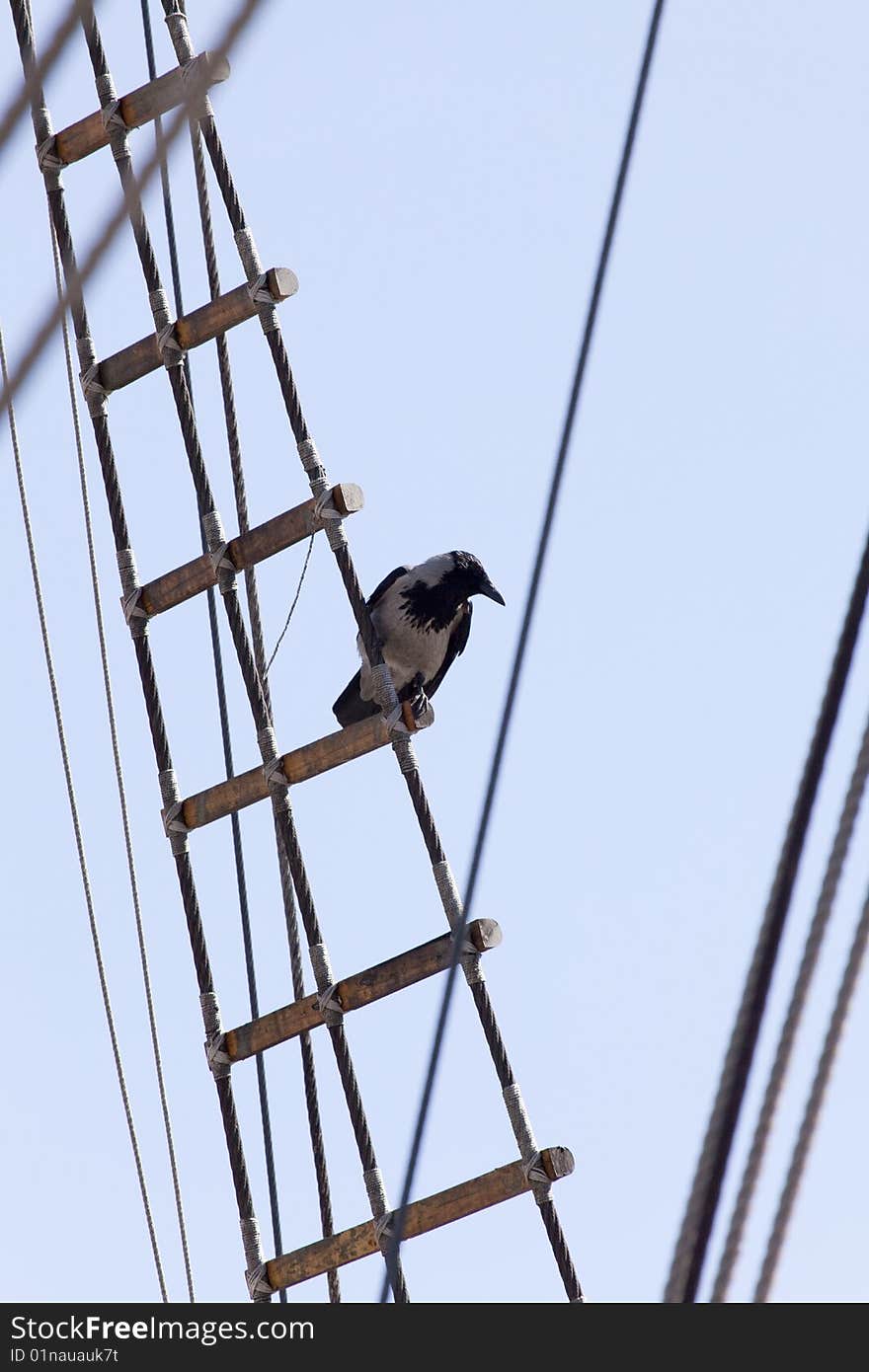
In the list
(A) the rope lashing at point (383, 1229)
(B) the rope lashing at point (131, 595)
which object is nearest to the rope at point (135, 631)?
(B) the rope lashing at point (131, 595)

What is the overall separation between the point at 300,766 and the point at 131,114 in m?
2.48

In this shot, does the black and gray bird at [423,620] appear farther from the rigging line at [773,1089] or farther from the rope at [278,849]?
the rigging line at [773,1089]

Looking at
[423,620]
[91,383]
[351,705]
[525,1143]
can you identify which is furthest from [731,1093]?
[423,620]

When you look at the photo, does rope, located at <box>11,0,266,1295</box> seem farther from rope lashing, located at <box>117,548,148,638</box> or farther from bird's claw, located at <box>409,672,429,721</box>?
bird's claw, located at <box>409,672,429,721</box>

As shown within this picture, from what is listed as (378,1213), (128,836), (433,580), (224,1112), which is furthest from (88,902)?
(433,580)

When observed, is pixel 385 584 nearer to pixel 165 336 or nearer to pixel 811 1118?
pixel 165 336

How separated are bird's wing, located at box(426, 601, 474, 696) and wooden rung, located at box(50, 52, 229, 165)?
3096 mm

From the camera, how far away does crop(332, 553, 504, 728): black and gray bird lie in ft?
32.2

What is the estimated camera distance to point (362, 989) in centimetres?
704

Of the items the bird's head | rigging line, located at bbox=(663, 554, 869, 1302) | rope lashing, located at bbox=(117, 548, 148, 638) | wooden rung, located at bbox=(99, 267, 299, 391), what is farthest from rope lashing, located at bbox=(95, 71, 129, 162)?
rigging line, located at bbox=(663, 554, 869, 1302)

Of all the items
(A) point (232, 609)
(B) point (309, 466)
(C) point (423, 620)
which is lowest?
(A) point (232, 609)

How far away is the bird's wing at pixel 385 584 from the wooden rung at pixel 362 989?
320 centimetres

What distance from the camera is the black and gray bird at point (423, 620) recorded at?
32.2ft
